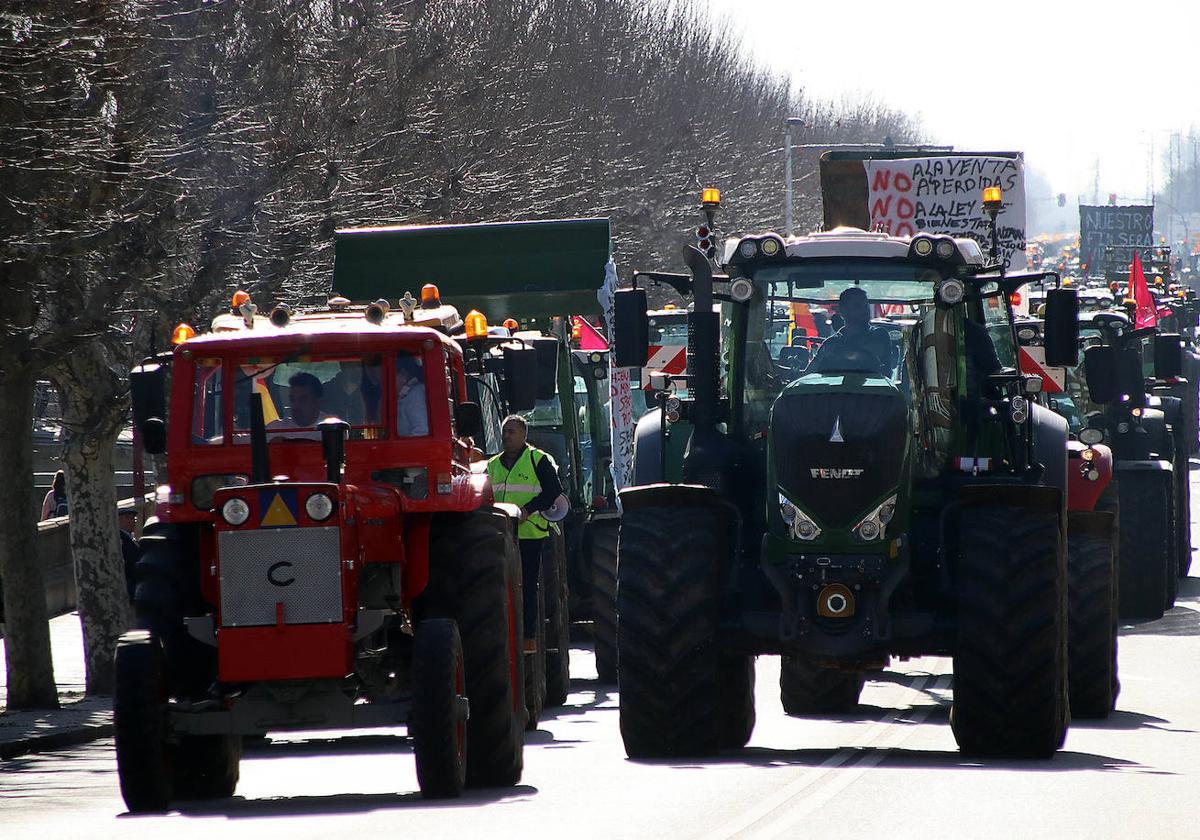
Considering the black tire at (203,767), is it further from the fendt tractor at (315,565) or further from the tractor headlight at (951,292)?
the tractor headlight at (951,292)

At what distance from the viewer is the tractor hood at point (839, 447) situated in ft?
40.3

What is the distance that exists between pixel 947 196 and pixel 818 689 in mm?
9553

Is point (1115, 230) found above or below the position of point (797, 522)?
above

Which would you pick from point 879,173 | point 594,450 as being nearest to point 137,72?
point 594,450

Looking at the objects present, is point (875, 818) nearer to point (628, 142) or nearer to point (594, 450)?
point (594, 450)

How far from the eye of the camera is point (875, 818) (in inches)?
407

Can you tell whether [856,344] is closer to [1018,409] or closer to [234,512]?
[1018,409]

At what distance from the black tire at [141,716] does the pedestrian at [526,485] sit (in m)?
5.33

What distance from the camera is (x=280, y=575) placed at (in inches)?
437

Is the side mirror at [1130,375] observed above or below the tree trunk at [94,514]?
above

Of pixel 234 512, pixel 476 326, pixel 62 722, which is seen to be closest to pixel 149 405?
pixel 234 512

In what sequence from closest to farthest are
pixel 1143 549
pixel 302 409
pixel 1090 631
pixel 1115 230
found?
1. pixel 302 409
2. pixel 1090 631
3. pixel 1143 549
4. pixel 1115 230

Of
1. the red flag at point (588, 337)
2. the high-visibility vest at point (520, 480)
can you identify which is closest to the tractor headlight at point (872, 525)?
the high-visibility vest at point (520, 480)

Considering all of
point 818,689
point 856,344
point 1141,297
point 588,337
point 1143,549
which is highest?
point 856,344
